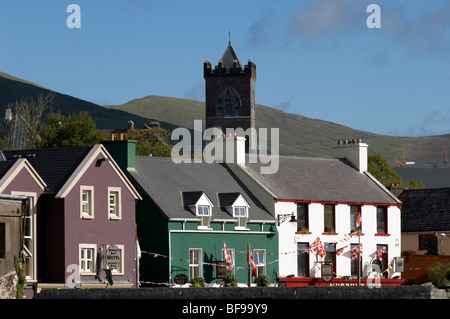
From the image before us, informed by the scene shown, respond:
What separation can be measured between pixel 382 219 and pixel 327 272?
787 centimetres

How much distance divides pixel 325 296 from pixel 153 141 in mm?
A: 85674

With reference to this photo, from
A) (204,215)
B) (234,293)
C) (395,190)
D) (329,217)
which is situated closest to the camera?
(234,293)

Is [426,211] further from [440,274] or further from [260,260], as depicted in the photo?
[260,260]

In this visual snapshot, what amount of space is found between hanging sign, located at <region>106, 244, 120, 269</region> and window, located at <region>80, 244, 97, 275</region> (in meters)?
0.75

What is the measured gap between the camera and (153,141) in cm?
14700

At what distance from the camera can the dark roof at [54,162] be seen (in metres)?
62.1

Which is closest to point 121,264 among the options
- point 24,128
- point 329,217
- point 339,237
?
point 329,217

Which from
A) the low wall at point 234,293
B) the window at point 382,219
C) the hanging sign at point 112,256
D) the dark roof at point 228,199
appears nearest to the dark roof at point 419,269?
the window at point 382,219

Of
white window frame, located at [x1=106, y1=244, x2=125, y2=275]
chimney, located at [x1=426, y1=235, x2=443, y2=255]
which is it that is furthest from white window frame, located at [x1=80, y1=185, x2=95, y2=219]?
chimney, located at [x1=426, y1=235, x2=443, y2=255]

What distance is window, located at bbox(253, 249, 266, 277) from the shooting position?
73.4 metres

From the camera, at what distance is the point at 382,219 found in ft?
270

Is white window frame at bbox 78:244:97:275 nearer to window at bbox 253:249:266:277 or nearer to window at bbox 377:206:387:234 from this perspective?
window at bbox 253:249:266:277

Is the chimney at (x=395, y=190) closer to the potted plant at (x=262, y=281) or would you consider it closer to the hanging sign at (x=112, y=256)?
the potted plant at (x=262, y=281)
